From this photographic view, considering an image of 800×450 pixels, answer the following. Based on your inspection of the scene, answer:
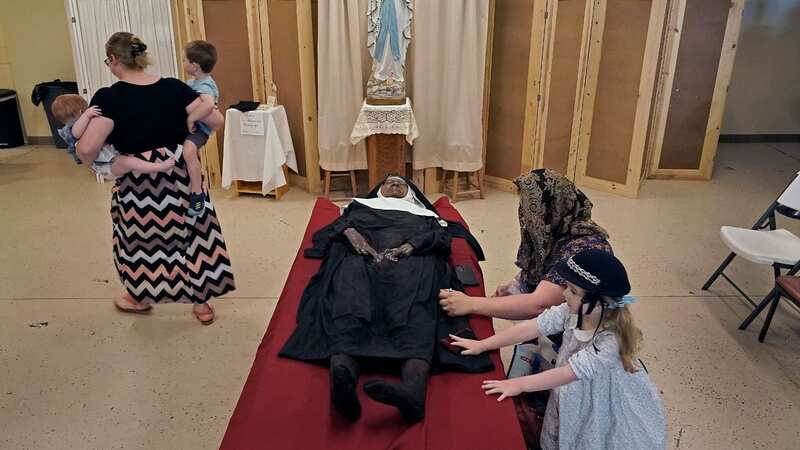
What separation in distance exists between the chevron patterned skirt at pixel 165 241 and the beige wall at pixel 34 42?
14.5 feet

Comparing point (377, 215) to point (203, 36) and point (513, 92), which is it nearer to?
point (513, 92)

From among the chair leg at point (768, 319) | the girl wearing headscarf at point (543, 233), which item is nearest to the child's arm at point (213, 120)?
the girl wearing headscarf at point (543, 233)

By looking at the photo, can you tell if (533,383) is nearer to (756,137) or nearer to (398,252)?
(398,252)

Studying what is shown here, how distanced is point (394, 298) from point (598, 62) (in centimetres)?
360

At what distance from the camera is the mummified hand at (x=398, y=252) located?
2588 mm

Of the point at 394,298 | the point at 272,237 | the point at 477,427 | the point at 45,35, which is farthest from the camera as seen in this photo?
the point at 45,35

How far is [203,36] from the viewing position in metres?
5.02

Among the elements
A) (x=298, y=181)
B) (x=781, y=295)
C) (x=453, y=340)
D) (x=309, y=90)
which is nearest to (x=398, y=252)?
(x=453, y=340)

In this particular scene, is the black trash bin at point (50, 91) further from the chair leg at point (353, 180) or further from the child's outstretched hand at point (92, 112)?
the child's outstretched hand at point (92, 112)

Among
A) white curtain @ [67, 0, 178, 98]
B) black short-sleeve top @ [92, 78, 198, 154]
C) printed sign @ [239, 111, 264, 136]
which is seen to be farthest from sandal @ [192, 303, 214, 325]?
white curtain @ [67, 0, 178, 98]

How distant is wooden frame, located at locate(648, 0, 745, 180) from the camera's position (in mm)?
5102

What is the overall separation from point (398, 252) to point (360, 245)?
178mm

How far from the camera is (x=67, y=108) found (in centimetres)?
271

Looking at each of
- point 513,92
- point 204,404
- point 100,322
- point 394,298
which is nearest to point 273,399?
point 394,298
